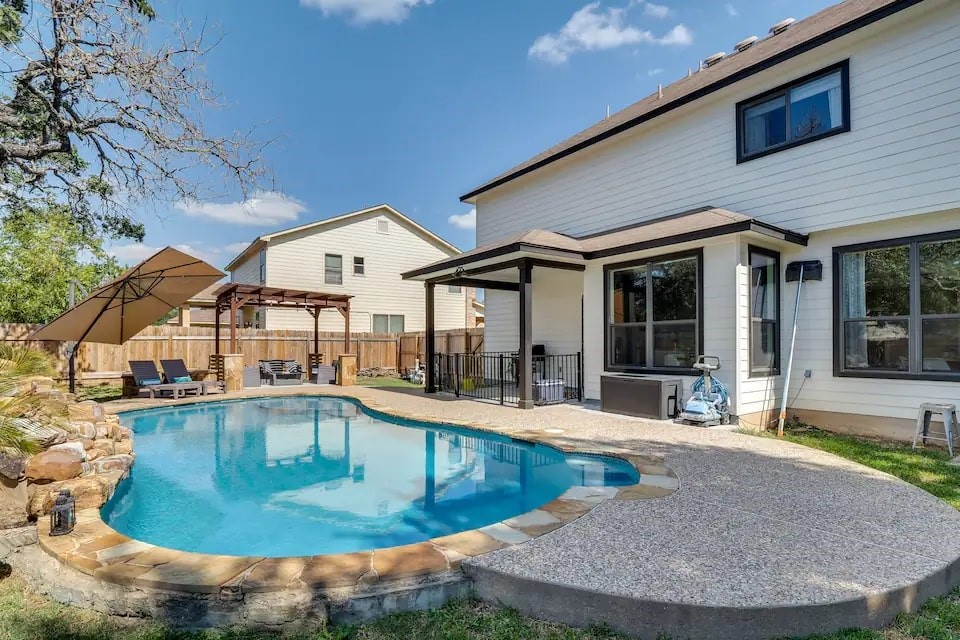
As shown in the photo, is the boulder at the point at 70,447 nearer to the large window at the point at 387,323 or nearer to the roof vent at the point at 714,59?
the roof vent at the point at 714,59

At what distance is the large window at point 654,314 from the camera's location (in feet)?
26.9

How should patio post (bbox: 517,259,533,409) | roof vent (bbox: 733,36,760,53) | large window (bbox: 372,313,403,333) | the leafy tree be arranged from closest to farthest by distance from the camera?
patio post (bbox: 517,259,533,409)
roof vent (bbox: 733,36,760,53)
the leafy tree
large window (bbox: 372,313,403,333)

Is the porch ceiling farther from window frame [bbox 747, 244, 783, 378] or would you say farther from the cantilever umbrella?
the cantilever umbrella

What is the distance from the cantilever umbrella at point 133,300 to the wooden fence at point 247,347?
12.1ft

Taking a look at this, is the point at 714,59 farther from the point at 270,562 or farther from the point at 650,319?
the point at 270,562

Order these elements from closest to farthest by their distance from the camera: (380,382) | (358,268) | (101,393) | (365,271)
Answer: (101,393), (380,382), (358,268), (365,271)

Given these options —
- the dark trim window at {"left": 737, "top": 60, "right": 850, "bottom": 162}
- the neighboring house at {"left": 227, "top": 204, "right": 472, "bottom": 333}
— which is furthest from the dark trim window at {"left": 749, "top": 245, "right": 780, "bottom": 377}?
the neighboring house at {"left": 227, "top": 204, "right": 472, "bottom": 333}

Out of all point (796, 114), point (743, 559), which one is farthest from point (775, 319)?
point (743, 559)

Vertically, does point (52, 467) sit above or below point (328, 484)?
above

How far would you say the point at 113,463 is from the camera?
5488mm

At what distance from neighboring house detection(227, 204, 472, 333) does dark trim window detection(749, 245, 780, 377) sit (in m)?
15.8

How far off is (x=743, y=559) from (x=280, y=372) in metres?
14.4

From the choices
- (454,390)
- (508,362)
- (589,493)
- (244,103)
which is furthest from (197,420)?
(589,493)

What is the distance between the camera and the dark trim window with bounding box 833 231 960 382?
659 centimetres
